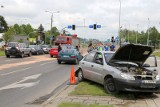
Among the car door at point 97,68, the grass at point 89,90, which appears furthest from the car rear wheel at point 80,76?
the grass at point 89,90

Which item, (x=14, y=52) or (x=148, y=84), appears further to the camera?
(x=14, y=52)

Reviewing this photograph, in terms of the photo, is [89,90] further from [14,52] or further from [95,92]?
[14,52]

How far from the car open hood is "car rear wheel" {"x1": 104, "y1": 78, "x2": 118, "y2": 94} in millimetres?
863

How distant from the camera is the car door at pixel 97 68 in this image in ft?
38.6

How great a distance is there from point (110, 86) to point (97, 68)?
1.37 metres

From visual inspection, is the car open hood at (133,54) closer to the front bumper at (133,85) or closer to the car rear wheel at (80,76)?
the front bumper at (133,85)

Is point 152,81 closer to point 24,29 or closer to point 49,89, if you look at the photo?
point 49,89

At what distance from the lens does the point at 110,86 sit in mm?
10805

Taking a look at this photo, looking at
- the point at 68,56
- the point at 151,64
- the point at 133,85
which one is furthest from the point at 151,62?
the point at 68,56

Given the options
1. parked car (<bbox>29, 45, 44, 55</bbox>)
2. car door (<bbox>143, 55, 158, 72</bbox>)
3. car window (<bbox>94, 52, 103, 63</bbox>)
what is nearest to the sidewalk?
car door (<bbox>143, 55, 158, 72</bbox>)

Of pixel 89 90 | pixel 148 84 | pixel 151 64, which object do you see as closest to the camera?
pixel 148 84

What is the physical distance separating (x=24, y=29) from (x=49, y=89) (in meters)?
145

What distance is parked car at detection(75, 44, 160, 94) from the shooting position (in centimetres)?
1021

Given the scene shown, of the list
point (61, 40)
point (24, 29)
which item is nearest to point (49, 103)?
point (61, 40)
